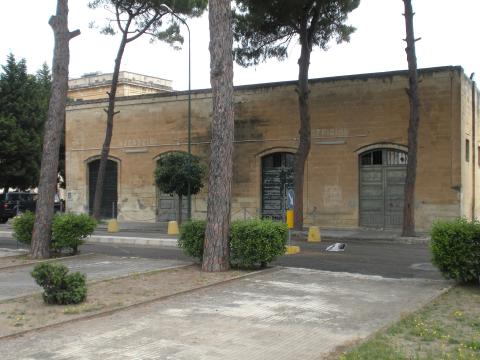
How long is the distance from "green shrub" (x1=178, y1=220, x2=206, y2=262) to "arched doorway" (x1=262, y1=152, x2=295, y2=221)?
1347 centimetres

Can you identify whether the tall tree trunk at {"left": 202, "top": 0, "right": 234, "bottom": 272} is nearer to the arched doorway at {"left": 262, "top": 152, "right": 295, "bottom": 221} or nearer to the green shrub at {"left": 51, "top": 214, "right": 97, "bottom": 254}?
the green shrub at {"left": 51, "top": 214, "right": 97, "bottom": 254}

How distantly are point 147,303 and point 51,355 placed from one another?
8.41ft

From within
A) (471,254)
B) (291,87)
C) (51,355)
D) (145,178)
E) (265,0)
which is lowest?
(51,355)

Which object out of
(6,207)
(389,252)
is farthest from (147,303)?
(6,207)

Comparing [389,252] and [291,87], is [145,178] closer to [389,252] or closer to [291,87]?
[291,87]

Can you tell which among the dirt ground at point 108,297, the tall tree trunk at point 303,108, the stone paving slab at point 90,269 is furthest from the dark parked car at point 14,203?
the dirt ground at point 108,297

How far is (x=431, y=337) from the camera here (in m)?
6.26

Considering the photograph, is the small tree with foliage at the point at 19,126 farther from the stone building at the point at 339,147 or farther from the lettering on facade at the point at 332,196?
the lettering on facade at the point at 332,196

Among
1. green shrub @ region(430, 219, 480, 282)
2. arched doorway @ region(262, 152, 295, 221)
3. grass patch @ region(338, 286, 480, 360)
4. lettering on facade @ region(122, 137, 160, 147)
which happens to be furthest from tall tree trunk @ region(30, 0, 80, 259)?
lettering on facade @ region(122, 137, 160, 147)

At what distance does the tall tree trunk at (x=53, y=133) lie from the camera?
46.3 feet

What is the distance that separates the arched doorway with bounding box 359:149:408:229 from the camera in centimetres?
2336

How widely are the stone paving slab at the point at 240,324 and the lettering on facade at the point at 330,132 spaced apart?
14.6 m

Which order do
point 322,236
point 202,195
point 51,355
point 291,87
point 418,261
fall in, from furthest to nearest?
1. point 202,195
2. point 291,87
3. point 322,236
4. point 418,261
5. point 51,355

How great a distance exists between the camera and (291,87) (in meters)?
25.5
